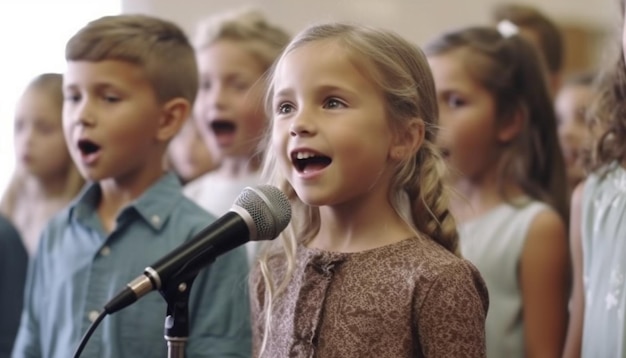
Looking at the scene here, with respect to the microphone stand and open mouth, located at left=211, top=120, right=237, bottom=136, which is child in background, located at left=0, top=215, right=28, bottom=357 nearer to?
open mouth, located at left=211, top=120, right=237, bottom=136

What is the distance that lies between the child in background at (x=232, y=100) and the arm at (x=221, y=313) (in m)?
0.62

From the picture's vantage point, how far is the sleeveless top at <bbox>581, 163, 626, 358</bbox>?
1.51 m

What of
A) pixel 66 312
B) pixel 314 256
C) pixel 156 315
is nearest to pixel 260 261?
pixel 314 256

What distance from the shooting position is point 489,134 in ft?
6.61

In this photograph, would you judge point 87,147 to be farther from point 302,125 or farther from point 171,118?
point 302,125

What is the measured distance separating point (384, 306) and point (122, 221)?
1.88ft

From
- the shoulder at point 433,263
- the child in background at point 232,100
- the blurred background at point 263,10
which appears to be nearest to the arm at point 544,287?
the blurred background at point 263,10

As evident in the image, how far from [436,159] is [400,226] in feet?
0.38

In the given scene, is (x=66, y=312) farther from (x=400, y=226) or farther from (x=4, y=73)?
(x=4, y=73)

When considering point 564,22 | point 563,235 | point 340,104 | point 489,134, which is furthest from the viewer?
point 564,22

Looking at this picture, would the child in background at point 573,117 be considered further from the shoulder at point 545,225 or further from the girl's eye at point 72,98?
the girl's eye at point 72,98

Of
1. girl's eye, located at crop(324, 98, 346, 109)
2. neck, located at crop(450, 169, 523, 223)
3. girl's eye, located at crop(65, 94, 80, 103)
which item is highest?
girl's eye, located at crop(324, 98, 346, 109)

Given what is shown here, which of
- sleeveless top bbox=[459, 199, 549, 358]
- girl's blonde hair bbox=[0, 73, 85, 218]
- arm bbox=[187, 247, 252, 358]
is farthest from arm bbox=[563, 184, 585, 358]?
girl's blonde hair bbox=[0, 73, 85, 218]

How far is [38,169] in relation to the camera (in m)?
2.19
